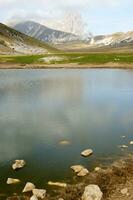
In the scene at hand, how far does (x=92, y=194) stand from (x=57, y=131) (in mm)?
16344

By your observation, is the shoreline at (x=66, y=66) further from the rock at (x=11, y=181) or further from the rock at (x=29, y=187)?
the rock at (x=29, y=187)

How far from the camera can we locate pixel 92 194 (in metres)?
20.4

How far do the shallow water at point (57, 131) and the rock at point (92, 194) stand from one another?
278cm

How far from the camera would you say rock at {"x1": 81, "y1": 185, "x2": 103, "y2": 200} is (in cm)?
2017

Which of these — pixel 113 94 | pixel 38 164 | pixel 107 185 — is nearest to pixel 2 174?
pixel 38 164

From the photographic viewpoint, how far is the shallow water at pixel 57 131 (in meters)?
25.9

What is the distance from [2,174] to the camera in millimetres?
24641

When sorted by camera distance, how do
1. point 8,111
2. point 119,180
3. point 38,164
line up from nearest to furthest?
1. point 119,180
2. point 38,164
3. point 8,111

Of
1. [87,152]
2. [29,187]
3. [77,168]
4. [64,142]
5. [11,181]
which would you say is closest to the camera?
[29,187]

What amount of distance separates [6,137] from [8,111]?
13.7 metres

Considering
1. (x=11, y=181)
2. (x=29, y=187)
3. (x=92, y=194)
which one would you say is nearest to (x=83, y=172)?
(x=92, y=194)

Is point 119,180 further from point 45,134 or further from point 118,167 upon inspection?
point 45,134

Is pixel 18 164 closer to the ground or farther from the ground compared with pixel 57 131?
farther from the ground

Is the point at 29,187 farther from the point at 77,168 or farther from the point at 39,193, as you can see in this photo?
the point at 77,168
